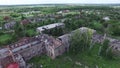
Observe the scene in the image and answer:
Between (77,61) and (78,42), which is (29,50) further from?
(78,42)

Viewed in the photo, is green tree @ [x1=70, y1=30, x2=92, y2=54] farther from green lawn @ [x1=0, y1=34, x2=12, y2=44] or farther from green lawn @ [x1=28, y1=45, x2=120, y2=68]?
green lawn @ [x1=0, y1=34, x2=12, y2=44]

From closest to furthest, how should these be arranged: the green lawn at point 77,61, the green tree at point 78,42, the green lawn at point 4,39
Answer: the green lawn at point 77,61
the green tree at point 78,42
the green lawn at point 4,39

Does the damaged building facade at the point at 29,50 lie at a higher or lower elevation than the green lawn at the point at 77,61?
higher

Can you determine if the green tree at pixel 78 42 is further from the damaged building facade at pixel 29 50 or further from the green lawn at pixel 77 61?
the damaged building facade at pixel 29 50

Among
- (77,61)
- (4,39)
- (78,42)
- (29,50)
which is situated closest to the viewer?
(77,61)

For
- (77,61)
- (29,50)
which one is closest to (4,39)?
(29,50)

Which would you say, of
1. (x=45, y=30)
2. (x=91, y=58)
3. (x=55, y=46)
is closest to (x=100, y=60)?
(x=91, y=58)

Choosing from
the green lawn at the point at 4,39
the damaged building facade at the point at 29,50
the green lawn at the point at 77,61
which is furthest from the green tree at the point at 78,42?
the green lawn at the point at 4,39

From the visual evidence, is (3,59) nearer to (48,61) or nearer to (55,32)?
(48,61)

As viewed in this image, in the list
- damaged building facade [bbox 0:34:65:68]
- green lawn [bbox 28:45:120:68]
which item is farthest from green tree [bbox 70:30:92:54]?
damaged building facade [bbox 0:34:65:68]
